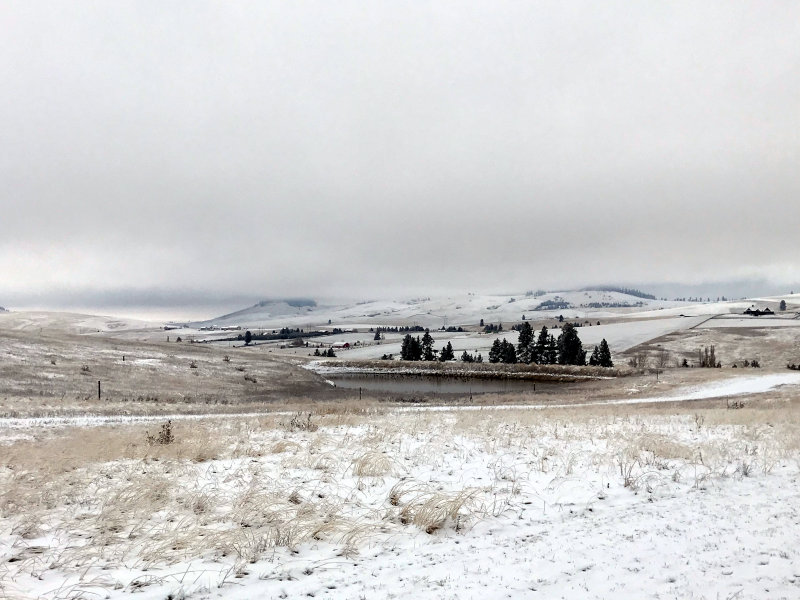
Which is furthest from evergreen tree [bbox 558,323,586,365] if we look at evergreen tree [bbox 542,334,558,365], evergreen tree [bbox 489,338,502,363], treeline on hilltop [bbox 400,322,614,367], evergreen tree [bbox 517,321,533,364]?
evergreen tree [bbox 489,338,502,363]

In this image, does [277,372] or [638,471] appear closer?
[638,471]

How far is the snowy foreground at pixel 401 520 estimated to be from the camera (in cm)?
532

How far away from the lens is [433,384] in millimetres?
69562

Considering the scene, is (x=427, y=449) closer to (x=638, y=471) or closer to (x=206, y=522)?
(x=638, y=471)

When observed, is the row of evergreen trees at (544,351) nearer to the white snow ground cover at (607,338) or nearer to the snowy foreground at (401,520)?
the white snow ground cover at (607,338)

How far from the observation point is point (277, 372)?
66.5 metres

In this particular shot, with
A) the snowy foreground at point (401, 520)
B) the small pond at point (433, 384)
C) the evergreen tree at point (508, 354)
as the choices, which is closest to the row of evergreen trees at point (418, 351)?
the evergreen tree at point (508, 354)

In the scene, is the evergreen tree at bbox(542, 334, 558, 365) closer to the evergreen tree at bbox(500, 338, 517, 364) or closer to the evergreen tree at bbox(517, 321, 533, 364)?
the evergreen tree at bbox(517, 321, 533, 364)

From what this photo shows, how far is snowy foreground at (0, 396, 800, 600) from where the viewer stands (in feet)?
17.4

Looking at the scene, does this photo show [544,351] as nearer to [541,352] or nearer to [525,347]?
[541,352]

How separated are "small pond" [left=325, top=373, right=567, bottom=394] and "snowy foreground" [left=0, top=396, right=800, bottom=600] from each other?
47911 millimetres

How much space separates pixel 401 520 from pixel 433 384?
2482 inches

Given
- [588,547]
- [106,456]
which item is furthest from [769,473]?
[106,456]

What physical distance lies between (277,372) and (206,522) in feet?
202
